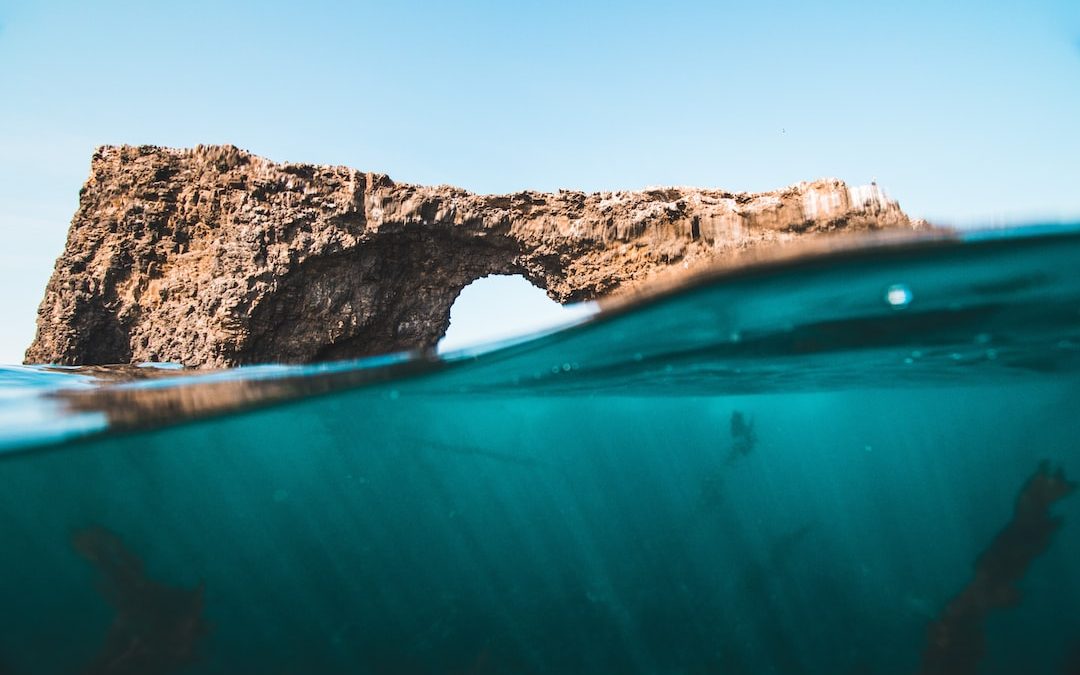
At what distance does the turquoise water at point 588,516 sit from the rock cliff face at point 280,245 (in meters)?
1.46

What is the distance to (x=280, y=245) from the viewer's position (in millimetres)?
10312

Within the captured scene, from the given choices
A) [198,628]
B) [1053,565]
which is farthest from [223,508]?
[1053,565]

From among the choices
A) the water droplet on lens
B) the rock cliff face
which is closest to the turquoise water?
the water droplet on lens

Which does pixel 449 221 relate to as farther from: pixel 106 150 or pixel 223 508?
pixel 223 508

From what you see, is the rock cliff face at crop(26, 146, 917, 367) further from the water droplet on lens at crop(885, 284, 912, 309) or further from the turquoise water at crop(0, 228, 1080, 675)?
the water droplet on lens at crop(885, 284, 912, 309)

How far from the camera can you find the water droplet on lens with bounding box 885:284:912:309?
6707mm

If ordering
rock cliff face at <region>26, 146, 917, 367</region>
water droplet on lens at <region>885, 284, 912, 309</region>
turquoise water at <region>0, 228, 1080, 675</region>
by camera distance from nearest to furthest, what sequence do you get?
water droplet on lens at <region>885, 284, 912, 309</region>, turquoise water at <region>0, 228, 1080, 675</region>, rock cliff face at <region>26, 146, 917, 367</region>

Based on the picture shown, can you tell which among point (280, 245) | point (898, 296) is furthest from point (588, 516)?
point (898, 296)

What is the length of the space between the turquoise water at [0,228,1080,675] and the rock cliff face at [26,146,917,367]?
146cm

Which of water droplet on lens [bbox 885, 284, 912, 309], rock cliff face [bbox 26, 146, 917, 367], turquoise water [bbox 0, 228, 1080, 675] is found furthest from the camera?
rock cliff face [bbox 26, 146, 917, 367]

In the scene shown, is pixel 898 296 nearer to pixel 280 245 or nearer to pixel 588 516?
pixel 280 245

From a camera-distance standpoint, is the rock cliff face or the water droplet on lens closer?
the water droplet on lens

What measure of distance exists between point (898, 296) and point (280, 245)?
963 cm

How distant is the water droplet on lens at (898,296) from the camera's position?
6707mm
